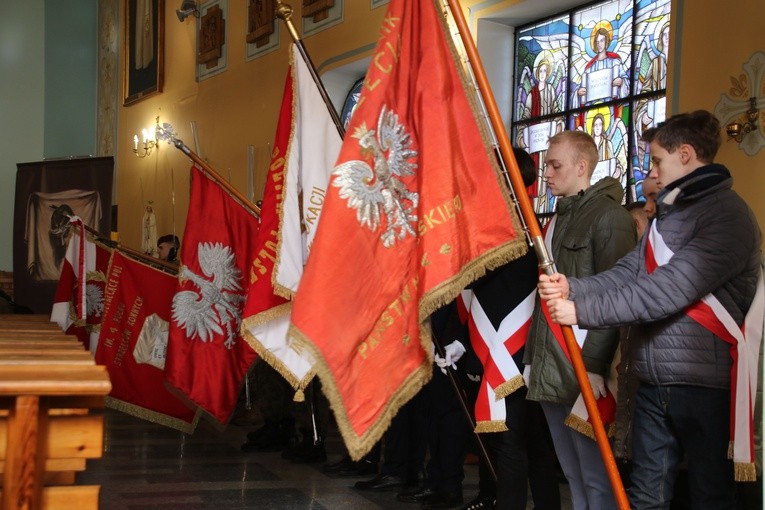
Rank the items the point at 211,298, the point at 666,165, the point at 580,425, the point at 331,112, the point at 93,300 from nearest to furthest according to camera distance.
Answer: the point at 666,165 → the point at 580,425 → the point at 331,112 → the point at 211,298 → the point at 93,300

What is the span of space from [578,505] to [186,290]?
3.02 m

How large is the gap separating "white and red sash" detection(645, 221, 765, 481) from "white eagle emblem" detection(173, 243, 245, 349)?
343cm

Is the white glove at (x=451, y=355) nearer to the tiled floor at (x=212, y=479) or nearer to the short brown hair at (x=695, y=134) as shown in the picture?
the tiled floor at (x=212, y=479)

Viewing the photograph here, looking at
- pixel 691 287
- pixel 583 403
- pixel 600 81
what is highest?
pixel 600 81

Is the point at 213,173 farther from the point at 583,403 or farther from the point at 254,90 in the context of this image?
the point at 254,90

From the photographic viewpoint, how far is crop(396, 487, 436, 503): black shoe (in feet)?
16.0

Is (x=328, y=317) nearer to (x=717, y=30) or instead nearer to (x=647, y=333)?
(x=647, y=333)

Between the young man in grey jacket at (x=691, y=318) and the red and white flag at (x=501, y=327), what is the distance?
2.49ft

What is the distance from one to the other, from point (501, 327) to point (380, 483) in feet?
6.23

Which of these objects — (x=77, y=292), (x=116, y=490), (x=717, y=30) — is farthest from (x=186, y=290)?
(x=717, y=30)

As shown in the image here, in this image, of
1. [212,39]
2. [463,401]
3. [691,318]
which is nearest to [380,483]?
[463,401]

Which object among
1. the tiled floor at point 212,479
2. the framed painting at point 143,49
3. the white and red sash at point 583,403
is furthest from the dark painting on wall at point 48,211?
the white and red sash at point 583,403

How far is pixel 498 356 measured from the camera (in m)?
3.61

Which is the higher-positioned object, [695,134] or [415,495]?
[695,134]
